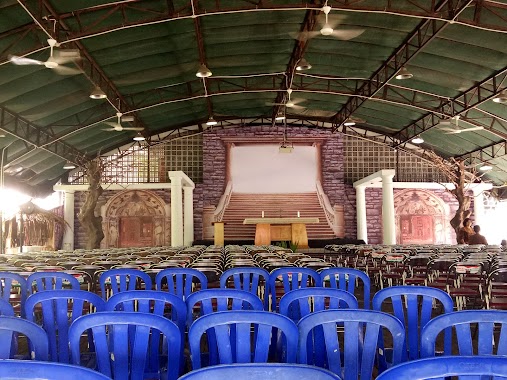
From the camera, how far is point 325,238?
24.6 m

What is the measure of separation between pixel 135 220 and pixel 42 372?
78.7 feet

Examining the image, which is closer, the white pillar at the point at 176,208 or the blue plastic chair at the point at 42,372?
the blue plastic chair at the point at 42,372

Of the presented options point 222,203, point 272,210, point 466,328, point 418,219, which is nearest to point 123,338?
point 466,328

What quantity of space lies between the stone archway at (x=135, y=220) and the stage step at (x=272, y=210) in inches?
121

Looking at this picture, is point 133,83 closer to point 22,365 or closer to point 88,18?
point 88,18

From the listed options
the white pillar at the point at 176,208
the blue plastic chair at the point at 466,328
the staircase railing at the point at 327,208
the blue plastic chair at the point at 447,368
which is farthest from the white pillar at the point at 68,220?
the blue plastic chair at the point at 447,368

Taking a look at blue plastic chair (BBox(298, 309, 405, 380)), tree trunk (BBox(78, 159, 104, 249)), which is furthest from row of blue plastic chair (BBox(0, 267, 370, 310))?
tree trunk (BBox(78, 159, 104, 249))

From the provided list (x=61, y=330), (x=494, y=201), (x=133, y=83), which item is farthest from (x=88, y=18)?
(x=494, y=201)

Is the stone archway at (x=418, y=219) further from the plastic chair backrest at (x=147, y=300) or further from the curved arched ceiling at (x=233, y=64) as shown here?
the plastic chair backrest at (x=147, y=300)

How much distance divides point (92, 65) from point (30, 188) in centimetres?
1007

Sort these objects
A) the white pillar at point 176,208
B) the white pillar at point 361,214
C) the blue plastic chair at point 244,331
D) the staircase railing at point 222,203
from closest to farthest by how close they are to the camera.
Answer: the blue plastic chair at point 244,331, the white pillar at point 176,208, the white pillar at point 361,214, the staircase railing at point 222,203

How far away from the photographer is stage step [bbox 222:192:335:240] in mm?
24516

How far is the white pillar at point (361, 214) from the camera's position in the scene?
24.4 meters

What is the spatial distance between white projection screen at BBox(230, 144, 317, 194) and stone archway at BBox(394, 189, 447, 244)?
4.38 meters
